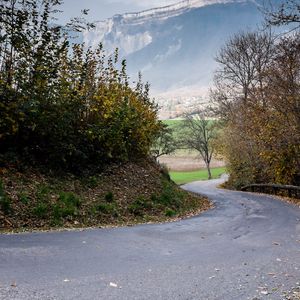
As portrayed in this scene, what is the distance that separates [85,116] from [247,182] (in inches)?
903

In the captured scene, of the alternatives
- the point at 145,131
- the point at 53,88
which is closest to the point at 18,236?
the point at 53,88

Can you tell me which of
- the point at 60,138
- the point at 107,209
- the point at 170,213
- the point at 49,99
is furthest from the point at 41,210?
the point at 170,213

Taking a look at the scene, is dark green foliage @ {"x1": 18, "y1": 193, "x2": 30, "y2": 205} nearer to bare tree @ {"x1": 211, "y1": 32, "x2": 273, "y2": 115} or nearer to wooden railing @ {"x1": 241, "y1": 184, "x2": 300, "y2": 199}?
wooden railing @ {"x1": 241, "y1": 184, "x2": 300, "y2": 199}

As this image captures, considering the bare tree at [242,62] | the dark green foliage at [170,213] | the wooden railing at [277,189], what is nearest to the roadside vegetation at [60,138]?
the dark green foliage at [170,213]

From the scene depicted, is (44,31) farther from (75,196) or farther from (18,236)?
(18,236)

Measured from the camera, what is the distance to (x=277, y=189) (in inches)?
1198

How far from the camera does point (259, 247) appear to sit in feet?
33.7

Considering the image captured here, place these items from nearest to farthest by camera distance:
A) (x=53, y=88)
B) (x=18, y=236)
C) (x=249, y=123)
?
(x=18, y=236), (x=53, y=88), (x=249, y=123)

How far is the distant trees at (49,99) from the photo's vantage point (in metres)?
15.0

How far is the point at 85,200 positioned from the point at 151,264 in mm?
6477

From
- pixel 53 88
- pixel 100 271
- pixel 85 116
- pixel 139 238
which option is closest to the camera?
pixel 100 271

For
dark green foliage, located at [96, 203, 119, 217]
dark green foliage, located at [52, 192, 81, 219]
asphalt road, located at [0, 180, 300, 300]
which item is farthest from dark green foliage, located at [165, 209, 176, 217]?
dark green foliage, located at [52, 192, 81, 219]

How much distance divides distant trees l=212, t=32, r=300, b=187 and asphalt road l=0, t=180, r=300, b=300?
30.8 feet

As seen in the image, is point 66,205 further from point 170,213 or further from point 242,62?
point 242,62
